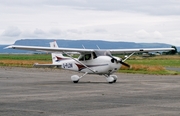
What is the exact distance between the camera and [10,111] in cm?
1395

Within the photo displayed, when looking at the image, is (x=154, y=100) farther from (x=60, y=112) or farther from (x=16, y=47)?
(x=16, y=47)

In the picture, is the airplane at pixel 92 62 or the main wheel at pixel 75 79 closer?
the airplane at pixel 92 62

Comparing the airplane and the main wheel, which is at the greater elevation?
the airplane

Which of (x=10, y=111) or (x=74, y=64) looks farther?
(x=74, y=64)

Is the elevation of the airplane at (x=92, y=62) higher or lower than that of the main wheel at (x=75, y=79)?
higher

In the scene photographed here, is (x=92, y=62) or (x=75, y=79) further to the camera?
(x=92, y=62)

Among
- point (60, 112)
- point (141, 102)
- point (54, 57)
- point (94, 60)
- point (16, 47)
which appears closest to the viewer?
point (60, 112)

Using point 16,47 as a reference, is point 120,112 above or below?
below

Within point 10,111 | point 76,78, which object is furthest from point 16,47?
point 10,111

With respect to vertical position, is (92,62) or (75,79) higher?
(92,62)

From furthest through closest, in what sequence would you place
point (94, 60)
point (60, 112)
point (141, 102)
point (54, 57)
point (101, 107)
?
point (54, 57) → point (94, 60) → point (141, 102) → point (101, 107) → point (60, 112)

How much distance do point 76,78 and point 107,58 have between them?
2.15m

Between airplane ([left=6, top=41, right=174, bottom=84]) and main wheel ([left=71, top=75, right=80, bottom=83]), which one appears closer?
airplane ([left=6, top=41, right=174, bottom=84])

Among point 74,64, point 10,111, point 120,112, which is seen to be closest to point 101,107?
point 120,112
